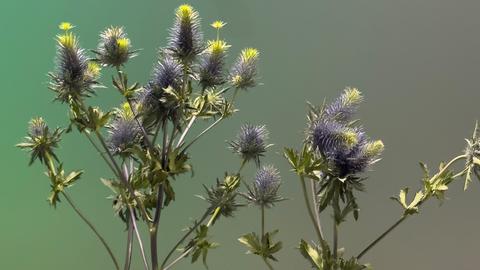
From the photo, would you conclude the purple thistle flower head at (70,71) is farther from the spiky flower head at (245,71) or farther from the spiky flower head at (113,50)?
the spiky flower head at (245,71)

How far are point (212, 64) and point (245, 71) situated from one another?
0.12 metres

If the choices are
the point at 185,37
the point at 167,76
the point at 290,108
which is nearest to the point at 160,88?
the point at 167,76

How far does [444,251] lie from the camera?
201 cm

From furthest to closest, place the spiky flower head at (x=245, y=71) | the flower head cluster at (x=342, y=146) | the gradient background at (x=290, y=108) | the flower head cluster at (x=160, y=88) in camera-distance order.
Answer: the gradient background at (x=290, y=108)
the spiky flower head at (x=245, y=71)
the flower head cluster at (x=160, y=88)
the flower head cluster at (x=342, y=146)

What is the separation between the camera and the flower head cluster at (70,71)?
146 cm

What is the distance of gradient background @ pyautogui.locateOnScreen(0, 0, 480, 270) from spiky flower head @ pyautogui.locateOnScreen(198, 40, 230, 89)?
0.67 meters

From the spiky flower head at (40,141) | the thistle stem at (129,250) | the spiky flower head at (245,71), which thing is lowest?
the thistle stem at (129,250)

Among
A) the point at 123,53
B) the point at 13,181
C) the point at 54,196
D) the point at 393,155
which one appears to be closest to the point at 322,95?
the point at 393,155

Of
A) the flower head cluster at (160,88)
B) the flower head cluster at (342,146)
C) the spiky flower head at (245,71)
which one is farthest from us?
the spiky flower head at (245,71)

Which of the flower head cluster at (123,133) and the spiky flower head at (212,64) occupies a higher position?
the spiky flower head at (212,64)

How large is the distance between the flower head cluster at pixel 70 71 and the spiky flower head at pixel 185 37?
0.79ft

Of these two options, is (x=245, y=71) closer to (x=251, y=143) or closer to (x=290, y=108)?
(x=251, y=143)

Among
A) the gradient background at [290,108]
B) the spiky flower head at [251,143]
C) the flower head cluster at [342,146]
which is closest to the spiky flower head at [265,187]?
the spiky flower head at [251,143]

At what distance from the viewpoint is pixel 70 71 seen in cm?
147
